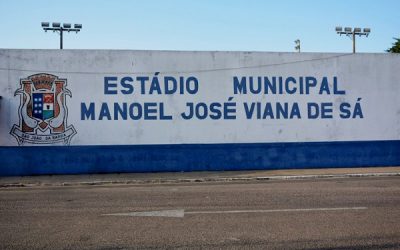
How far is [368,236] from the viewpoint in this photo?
6.80 metres

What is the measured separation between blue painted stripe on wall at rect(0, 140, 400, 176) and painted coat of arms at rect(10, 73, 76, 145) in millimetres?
474

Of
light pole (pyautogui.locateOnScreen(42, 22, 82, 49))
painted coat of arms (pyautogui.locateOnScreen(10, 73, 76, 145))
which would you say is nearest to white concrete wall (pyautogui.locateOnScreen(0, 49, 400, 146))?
painted coat of arms (pyautogui.locateOnScreen(10, 73, 76, 145))

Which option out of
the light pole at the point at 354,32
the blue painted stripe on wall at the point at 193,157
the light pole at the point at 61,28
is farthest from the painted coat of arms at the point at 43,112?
the light pole at the point at 354,32

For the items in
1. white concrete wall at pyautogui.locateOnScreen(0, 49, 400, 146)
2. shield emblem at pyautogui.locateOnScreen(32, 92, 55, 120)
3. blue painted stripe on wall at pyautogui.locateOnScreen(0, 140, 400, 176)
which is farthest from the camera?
white concrete wall at pyautogui.locateOnScreen(0, 49, 400, 146)

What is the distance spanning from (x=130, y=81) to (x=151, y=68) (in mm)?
1054

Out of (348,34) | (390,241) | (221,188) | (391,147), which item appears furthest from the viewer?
(348,34)

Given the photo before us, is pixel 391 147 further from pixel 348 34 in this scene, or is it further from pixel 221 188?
pixel 348 34

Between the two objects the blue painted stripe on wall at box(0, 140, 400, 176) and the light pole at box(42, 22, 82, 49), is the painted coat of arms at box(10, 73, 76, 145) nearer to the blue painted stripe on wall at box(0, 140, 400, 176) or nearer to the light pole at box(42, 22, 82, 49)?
the blue painted stripe on wall at box(0, 140, 400, 176)

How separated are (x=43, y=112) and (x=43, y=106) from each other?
0.83 feet

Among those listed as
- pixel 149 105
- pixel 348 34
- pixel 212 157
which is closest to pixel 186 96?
pixel 149 105

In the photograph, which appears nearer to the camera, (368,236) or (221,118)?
(368,236)

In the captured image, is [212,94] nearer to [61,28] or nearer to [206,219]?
[206,219]

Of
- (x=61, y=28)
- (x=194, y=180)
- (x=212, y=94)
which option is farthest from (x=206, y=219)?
(x=61, y=28)

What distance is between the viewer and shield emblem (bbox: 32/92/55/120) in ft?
59.6
